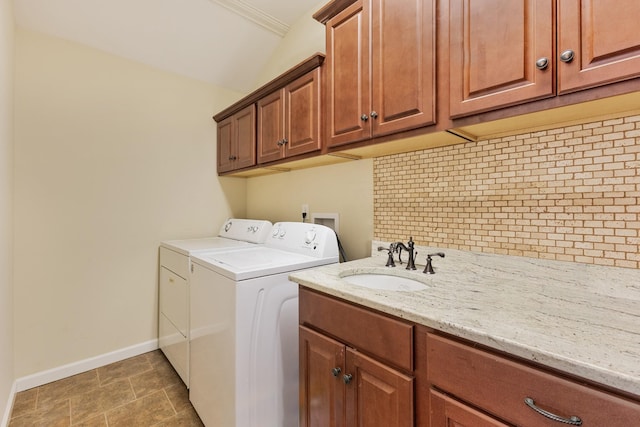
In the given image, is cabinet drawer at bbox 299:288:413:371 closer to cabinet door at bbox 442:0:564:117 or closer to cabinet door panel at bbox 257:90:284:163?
cabinet door at bbox 442:0:564:117

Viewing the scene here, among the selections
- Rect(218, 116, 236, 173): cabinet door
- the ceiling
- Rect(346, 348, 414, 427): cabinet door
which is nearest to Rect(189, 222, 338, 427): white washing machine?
Rect(346, 348, 414, 427): cabinet door

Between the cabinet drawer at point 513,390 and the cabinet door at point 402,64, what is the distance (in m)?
0.84

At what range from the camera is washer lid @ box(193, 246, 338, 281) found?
1321mm

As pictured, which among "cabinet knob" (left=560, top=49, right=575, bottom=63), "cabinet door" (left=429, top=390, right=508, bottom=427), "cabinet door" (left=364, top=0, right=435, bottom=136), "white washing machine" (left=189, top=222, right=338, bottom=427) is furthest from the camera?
"white washing machine" (left=189, top=222, right=338, bottom=427)

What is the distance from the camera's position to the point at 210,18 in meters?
2.19

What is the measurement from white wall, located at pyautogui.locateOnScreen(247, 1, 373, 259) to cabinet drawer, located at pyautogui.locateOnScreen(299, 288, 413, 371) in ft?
2.31

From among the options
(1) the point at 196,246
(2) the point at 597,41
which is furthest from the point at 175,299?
(2) the point at 597,41

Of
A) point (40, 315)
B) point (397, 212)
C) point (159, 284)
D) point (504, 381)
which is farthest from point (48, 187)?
point (504, 381)

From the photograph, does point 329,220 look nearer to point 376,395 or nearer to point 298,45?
point 376,395

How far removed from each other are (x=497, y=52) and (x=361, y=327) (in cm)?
103

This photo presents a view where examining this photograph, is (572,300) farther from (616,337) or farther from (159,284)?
(159,284)

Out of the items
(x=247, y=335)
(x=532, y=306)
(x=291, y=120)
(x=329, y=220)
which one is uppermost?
(x=291, y=120)

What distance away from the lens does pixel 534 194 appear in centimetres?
111

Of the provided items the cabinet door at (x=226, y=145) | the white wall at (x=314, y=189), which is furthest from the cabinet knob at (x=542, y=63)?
the cabinet door at (x=226, y=145)
